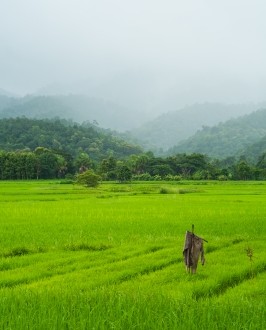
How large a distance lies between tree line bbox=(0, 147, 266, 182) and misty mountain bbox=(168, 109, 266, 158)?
54314mm

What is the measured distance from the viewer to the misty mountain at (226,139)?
137 metres

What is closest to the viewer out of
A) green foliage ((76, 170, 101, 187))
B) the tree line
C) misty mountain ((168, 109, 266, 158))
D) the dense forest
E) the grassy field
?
the grassy field

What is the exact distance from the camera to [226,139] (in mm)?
144750

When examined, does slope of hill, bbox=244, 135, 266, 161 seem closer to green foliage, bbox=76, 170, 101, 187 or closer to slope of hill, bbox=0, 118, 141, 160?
slope of hill, bbox=0, 118, 141, 160

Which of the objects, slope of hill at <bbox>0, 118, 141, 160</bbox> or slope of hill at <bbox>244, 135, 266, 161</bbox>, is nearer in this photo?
slope of hill at <bbox>0, 118, 141, 160</bbox>

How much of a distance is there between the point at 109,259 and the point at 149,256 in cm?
92

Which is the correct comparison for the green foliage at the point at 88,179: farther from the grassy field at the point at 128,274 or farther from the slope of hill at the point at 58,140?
the slope of hill at the point at 58,140

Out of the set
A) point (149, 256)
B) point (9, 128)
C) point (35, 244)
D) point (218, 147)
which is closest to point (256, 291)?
point (149, 256)

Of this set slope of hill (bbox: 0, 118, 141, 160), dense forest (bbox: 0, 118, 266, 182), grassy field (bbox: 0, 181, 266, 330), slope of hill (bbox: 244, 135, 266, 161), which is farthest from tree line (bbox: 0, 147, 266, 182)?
grassy field (bbox: 0, 181, 266, 330)

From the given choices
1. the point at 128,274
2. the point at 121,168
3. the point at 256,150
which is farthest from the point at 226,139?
the point at 128,274

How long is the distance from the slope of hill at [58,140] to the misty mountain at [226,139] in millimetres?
31653

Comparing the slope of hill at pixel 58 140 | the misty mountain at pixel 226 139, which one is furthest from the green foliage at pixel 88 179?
the misty mountain at pixel 226 139

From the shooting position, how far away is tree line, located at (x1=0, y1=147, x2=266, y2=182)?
6438 centimetres

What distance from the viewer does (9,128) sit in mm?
102938
